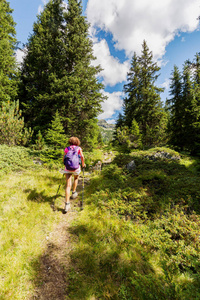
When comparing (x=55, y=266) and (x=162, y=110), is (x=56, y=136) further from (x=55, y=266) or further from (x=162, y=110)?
(x=162, y=110)

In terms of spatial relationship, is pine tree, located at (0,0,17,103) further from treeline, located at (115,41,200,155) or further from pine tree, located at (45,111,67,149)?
treeline, located at (115,41,200,155)

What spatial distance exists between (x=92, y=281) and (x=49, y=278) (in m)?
0.89

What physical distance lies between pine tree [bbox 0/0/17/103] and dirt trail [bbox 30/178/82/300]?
48.8ft

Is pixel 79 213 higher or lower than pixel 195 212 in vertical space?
lower

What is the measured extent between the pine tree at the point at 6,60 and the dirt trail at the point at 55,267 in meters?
14.9

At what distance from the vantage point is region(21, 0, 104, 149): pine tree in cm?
1228

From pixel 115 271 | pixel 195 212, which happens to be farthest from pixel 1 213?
pixel 195 212

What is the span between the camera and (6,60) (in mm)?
12812

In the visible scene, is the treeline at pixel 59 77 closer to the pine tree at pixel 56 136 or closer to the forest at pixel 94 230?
the forest at pixel 94 230

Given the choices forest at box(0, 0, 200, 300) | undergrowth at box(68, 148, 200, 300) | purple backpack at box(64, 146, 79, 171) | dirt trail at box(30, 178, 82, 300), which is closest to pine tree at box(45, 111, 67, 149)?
forest at box(0, 0, 200, 300)

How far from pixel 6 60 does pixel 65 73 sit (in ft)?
21.9

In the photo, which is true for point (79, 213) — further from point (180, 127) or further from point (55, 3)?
point (55, 3)

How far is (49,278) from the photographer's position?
246 centimetres

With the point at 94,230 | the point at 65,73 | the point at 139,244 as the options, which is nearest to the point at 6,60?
the point at 65,73
